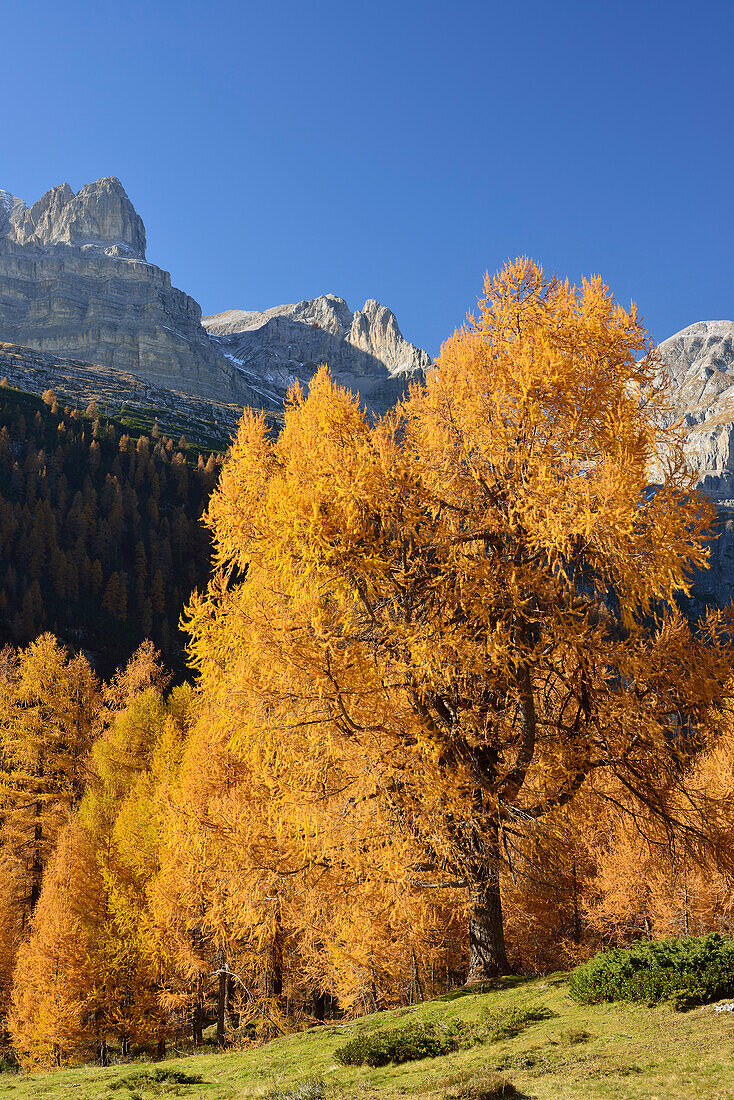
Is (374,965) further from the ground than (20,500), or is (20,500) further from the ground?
Answer: (20,500)

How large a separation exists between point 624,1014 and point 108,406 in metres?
187

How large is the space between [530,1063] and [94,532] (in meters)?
109

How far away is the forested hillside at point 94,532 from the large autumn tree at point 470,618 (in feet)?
220

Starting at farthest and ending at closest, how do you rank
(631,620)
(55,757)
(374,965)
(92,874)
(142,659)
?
(142,659), (55,757), (92,874), (374,965), (631,620)

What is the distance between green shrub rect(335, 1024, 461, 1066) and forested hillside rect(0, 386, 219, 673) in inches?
2702

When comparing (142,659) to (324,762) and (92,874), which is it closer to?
(92,874)

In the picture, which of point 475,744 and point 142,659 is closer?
point 475,744

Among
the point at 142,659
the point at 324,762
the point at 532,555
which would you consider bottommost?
the point at 324,762

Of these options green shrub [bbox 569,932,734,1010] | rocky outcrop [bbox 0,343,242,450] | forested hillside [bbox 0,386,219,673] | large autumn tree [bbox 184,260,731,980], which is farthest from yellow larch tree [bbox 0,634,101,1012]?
rocky outcrop [bbox 0,343,242,450]

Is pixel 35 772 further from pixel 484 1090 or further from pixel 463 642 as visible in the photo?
pixel 484 1090

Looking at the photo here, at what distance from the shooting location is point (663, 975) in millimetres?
7523

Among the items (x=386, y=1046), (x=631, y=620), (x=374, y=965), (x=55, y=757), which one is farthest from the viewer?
(x=55, y=757)

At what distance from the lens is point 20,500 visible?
104375 mm

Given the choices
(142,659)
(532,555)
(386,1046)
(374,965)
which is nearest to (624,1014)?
(386,1046)
